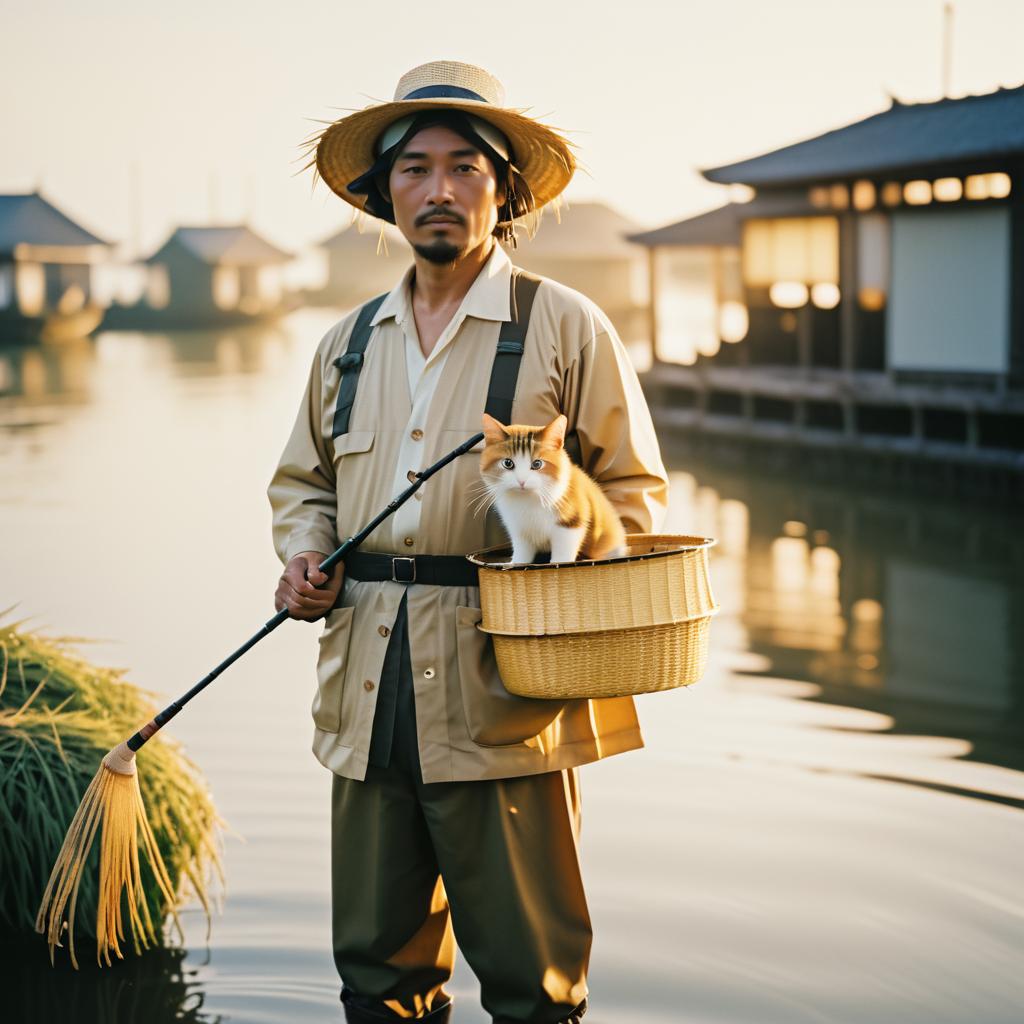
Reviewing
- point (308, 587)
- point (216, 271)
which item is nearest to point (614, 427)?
point (308, 587)

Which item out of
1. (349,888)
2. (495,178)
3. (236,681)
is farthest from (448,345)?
(236,681)

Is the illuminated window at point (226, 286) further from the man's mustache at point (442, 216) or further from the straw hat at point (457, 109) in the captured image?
the man's mustache at point (442, 216)

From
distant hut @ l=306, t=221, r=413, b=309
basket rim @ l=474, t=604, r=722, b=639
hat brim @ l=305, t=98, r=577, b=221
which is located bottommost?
basket rim @ l=474, t=604, r=722, b=639

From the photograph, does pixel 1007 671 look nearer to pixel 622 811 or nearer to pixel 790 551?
pixel 622 811

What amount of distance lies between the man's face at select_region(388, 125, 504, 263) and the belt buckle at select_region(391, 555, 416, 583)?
651 mm

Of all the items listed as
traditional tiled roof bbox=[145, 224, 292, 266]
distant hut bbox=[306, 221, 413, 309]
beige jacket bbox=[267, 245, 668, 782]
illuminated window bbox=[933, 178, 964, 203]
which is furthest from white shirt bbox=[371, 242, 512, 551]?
distant hut bbox=[306, 221, 413, 309]

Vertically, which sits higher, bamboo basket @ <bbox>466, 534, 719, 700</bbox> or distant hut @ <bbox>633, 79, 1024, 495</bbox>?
distant hut @ <bbox>633, 79, 1024, 495</bbox>

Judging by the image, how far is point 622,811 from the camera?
18.1 feet

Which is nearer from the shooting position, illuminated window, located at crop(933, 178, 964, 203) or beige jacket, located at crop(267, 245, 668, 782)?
beige jacket, located at crop(267, 245, 668, 782)

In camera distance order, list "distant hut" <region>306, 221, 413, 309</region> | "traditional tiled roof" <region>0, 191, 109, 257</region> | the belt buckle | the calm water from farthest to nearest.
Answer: "distant hut" <region>306, 221, 413, 309</region> → "traditional tiled roof" <region>0, 191, 109, 257</region> → the calm water → the belt buckle

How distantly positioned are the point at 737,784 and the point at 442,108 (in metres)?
3.38

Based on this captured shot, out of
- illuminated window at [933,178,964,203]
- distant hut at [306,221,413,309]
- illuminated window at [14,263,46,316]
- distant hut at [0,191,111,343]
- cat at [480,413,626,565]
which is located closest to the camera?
cat at [480,413,626,565]

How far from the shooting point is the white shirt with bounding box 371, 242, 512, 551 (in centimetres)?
324

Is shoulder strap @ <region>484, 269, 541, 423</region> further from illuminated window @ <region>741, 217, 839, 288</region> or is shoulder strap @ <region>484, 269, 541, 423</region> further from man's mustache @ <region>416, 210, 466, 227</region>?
illuminated window @ <region>741, 217, 839, 288</region>
